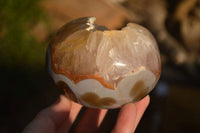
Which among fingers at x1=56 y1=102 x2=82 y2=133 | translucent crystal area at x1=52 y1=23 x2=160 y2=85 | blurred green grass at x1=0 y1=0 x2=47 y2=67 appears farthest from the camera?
blurred green grass at x1=0 y1=0 x2=47 y2=67

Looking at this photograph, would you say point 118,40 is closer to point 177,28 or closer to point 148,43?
point 148,43

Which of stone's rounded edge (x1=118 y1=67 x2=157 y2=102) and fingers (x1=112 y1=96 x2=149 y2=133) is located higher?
stone's rounded edge (x1=118 y1=67 x2=157 y2=102)

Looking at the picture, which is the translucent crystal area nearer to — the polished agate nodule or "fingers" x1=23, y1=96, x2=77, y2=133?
the polished agate nodule

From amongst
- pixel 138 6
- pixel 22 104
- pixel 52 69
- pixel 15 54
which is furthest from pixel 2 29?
pixel 138 6

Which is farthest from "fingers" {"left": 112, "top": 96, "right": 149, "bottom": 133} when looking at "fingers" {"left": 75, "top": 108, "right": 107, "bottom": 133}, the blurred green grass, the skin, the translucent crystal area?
the blurred green grass

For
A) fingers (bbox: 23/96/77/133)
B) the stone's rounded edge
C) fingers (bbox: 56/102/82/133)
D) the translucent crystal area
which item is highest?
the translucent crystal area

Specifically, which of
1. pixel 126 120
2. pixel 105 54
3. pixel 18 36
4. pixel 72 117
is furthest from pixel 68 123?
pixel 18 36

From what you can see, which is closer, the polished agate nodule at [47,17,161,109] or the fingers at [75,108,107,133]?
the polished agate nodule at [47,17,161,109]
